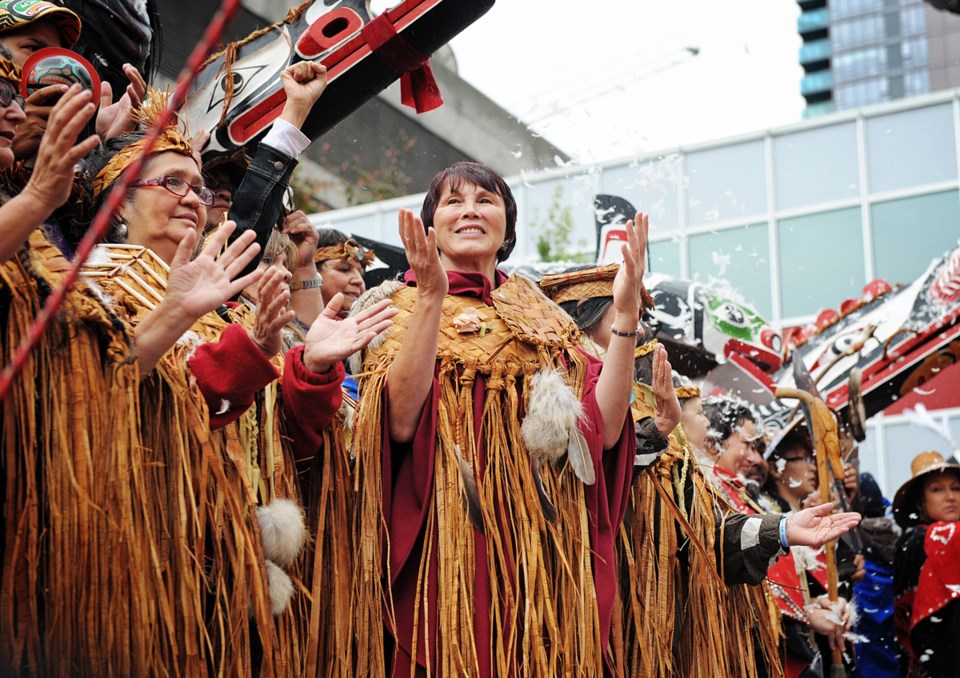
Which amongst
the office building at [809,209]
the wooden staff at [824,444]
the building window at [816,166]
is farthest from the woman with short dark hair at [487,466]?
the building window at [816,166]

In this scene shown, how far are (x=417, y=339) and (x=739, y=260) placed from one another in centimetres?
1211

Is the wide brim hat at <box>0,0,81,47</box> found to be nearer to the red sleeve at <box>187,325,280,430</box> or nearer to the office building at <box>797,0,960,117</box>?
the red sleeve at <box>187,325,280,430</box>

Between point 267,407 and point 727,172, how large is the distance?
12.3 metres

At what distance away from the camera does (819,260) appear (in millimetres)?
14508

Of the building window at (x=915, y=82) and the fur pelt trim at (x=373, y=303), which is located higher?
the building window at (x=915, y=82)

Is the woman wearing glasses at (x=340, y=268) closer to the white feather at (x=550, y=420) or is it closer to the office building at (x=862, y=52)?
the white feather at (x=550, y=420)

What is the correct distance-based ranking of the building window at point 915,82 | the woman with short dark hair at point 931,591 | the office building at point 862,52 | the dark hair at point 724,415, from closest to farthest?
the woman with short dark hair at point 931,591 < the dark hair at point 724,415 < the office building at point 862,52 < the building window at point 915,82

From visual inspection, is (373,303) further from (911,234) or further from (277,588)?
(911,234)

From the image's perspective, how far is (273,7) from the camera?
12.9 m

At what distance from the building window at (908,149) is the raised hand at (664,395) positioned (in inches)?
423

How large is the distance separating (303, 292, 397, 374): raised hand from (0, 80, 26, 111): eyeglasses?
0.80 m

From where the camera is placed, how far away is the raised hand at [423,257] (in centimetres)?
318

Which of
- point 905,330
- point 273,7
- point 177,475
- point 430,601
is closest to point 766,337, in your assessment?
point 905,330

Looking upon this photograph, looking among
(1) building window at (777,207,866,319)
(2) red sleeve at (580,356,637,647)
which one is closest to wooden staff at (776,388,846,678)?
(2) red sleeve at (580,356,637,647)
